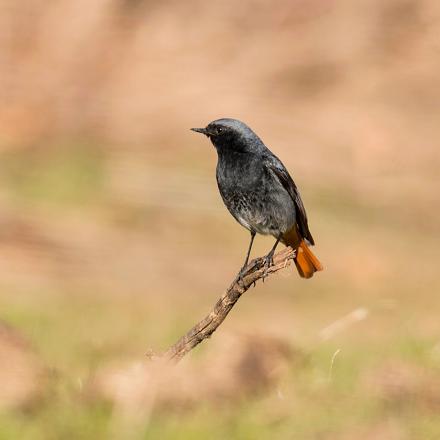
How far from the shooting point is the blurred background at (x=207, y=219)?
465 cm

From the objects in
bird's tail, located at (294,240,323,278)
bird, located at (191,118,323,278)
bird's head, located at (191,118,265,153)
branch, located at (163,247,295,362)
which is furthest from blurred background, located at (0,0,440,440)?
bird's head, located at (191,118,265,153)

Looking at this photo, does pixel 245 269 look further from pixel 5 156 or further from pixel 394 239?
pixel 5 156

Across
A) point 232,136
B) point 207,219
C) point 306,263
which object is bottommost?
point 207,219

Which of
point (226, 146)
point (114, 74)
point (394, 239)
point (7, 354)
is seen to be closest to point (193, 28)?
point (114, 74)

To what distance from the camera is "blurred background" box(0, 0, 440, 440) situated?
465 centimetres

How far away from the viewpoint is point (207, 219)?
15594 mm

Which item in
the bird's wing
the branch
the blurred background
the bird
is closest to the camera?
the blurred background

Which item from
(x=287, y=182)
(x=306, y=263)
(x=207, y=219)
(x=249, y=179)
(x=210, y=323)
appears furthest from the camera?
(x=207, y=219)

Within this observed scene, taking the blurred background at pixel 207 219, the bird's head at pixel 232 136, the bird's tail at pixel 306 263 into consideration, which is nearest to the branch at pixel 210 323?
the blurred background at pixel 207 219

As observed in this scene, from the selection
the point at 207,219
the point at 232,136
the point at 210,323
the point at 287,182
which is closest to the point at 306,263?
the point at 287,182

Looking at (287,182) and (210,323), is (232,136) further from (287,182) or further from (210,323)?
(210,323)

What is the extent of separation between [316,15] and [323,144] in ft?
13.1

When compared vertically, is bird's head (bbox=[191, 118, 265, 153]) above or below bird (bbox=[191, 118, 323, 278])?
above

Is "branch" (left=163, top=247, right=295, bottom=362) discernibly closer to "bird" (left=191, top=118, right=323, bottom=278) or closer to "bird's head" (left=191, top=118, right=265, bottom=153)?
"bird" (left=191, top=118, right=323, bottom=278)
